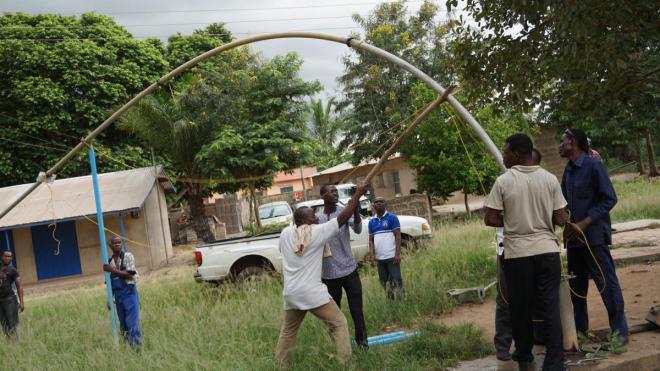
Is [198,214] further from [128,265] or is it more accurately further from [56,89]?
[128,265]

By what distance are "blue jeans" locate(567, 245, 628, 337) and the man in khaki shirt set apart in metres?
0.86

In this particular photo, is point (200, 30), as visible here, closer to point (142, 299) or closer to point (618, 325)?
point (142, 299)

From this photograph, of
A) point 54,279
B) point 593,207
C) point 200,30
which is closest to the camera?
point 593,207

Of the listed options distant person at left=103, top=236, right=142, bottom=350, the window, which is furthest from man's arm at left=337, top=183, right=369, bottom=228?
the window

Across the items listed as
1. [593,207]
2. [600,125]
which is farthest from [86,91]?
[593,207]

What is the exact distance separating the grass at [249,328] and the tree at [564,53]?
263 centimetres

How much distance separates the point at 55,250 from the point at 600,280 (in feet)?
65.0

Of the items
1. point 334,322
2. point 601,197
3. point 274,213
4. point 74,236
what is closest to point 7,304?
point 334,322

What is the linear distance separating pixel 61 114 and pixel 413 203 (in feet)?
47.5

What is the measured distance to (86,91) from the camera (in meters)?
25.2

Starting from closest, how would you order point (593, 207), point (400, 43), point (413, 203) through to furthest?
point (593, 207), point (413, 203), point (400, 43)

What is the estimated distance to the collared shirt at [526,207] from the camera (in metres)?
4.38

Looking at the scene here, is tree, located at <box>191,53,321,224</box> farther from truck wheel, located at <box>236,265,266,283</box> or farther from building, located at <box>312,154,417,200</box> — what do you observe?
building, located at <box>312,154,417,200</box>

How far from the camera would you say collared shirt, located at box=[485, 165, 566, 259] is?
4375 mm
